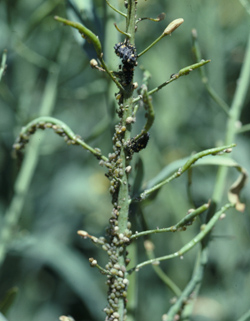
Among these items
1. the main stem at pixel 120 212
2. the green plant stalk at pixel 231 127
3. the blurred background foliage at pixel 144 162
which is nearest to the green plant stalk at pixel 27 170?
the blurred background foliage at pixel 144 162

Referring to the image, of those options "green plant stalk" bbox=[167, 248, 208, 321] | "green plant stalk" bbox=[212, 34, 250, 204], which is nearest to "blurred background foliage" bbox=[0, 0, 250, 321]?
"green plant stalk" bbox=[212, 34, 250, 204]

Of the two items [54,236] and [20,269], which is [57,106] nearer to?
[54,236]

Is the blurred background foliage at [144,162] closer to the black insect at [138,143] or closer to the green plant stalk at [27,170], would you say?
the green plant stalk at [27,170]

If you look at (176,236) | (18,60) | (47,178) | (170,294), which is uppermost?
(18,60)

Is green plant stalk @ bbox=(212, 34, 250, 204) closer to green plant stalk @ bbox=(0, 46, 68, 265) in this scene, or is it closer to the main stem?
the main stem

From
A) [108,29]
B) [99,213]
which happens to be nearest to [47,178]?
[99,213]

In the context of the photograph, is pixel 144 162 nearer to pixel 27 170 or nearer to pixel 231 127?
pixel 27 170
